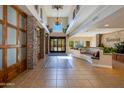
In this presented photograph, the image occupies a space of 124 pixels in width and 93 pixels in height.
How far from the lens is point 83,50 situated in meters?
14.1

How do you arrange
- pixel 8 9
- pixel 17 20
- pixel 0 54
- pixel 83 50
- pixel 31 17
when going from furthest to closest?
pixel 83 50 < pixel 31 17 < pixel 17 20 < pixel 8 9 < pixel 0 54

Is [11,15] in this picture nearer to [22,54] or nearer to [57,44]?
[22,54]

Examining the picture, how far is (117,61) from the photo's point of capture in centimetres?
784

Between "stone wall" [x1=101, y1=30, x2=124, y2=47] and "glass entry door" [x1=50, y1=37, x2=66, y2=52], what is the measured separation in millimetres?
7540

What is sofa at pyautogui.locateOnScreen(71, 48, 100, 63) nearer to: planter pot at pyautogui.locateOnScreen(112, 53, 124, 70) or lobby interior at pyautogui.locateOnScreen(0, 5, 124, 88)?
lobby interior at pyautogui.locateOnScreen(0, 5, 124, 88)

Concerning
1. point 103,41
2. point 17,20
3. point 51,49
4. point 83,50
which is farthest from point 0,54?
point 51,49

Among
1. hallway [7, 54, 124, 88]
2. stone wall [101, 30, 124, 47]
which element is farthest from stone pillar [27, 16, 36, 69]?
stone wall [101, 30, 124, 47]

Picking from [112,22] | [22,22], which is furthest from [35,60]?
[112,22]

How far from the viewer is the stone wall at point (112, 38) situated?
40.8 feet

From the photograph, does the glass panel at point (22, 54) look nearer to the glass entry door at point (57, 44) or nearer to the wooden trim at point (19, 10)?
the wooden trim at point (19, 10)
